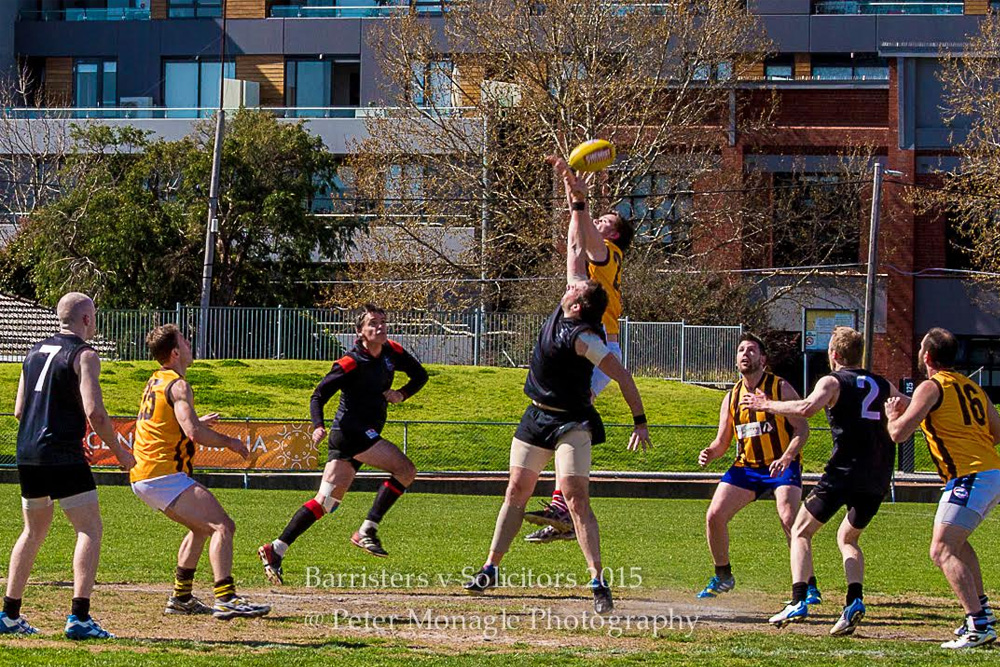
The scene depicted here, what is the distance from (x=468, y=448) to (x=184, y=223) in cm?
1943

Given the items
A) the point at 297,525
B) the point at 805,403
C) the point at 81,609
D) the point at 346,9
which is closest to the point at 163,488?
the point at 81,609

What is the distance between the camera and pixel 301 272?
46.2m

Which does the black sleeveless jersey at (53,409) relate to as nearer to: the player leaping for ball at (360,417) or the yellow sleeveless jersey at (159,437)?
the yellow sleeveless jersey at (159,437)

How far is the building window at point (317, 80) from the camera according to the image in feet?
182

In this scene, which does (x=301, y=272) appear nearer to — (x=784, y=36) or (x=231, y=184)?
(x=231, y=184)

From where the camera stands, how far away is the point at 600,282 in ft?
34.4

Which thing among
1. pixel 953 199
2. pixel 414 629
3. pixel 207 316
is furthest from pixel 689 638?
pixel 953 199

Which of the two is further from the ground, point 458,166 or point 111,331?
point 458,166

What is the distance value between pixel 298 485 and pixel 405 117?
21793 millimetres

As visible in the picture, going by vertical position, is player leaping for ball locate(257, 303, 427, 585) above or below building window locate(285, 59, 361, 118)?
below

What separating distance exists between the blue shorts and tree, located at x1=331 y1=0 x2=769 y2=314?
3178cm

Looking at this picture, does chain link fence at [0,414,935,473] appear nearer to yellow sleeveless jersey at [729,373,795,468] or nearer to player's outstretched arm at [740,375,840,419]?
yellow sleeveless jersey at [729,373,795,468]

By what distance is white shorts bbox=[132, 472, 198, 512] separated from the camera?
926cm

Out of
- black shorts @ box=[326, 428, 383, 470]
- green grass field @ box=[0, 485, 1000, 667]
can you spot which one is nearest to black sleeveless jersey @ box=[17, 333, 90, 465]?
green grass field @ box=[0, 485, 1000, 667]
